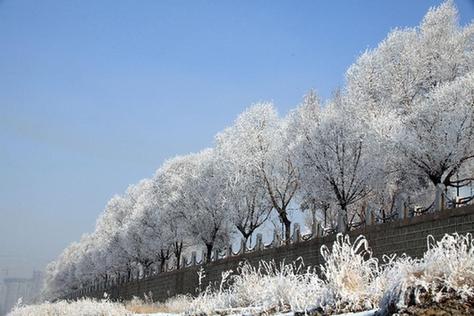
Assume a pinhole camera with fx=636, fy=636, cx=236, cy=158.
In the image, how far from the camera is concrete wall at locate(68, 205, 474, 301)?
695 inches

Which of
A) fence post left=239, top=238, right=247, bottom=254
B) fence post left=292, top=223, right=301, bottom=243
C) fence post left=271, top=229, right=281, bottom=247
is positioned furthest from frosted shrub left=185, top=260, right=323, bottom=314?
fence post left=239, top=238, right=247, bottom=254

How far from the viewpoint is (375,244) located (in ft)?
69.0

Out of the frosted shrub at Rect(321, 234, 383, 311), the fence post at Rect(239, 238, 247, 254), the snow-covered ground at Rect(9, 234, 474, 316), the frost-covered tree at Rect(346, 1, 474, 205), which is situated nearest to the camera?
the snow-covered ground at Rect(9, 234, 474, 316)

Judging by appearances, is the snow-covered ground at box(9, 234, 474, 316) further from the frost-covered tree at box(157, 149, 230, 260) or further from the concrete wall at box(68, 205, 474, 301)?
the frost-covered tree at box(157, 149, 230, 260)

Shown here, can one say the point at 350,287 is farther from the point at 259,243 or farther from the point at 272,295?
the point at 259,243

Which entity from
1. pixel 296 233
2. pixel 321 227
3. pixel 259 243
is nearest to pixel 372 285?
pixel 321 227

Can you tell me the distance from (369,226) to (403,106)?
6710mm

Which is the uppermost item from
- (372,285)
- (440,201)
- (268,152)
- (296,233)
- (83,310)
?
(268,152)

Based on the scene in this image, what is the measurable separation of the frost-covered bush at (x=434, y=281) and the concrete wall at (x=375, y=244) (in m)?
10.9

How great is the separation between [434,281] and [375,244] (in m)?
14.9

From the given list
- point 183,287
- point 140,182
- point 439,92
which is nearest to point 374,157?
point 439,92

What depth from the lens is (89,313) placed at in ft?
58.3

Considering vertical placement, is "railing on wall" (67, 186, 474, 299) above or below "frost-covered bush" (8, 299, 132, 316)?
above

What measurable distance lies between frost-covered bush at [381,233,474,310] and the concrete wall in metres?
10.9
